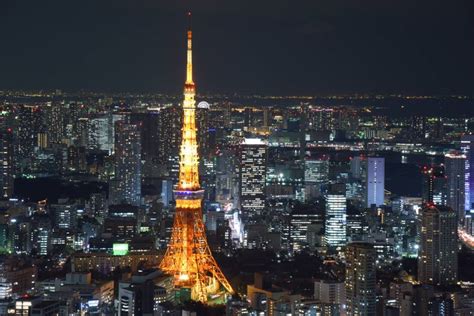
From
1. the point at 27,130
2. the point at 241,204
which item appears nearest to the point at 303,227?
the point at 241,204

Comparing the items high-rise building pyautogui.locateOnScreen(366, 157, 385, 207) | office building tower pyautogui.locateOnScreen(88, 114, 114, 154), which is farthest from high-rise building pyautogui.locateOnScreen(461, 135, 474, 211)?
office building tower pyautogui.locateOnScreen(88, 114, 114, 154)

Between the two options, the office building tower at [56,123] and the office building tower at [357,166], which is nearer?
the office building tower at [357,166]

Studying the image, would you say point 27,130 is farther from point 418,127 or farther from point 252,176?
point 418,127

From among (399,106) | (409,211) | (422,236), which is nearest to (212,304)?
(422,236)

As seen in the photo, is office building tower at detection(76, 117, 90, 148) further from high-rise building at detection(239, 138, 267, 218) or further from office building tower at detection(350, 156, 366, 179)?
office building tower at detection(350, 156, 366, 179)

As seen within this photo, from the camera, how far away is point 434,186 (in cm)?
1576

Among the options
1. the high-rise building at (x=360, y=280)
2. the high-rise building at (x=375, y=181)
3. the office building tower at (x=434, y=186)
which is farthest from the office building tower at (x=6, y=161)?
the high-rise building at (x=360, y=280)

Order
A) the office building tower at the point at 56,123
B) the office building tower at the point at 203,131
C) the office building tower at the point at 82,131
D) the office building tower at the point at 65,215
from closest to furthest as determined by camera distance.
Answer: the office building tower at the point at 65,215
the office building tower at the point at 203,131
the office building tower at the point at 56,123
the office building tower at the point at 82,131

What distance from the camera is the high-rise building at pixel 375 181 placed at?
56.9ft

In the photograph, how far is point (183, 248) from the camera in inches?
424

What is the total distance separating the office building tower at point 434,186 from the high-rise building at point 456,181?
0.08 metres

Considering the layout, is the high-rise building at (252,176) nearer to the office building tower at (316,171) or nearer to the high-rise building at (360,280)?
the office building tower at (316,171)

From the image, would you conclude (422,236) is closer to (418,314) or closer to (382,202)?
(418,314)

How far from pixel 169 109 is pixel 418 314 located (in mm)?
10980
